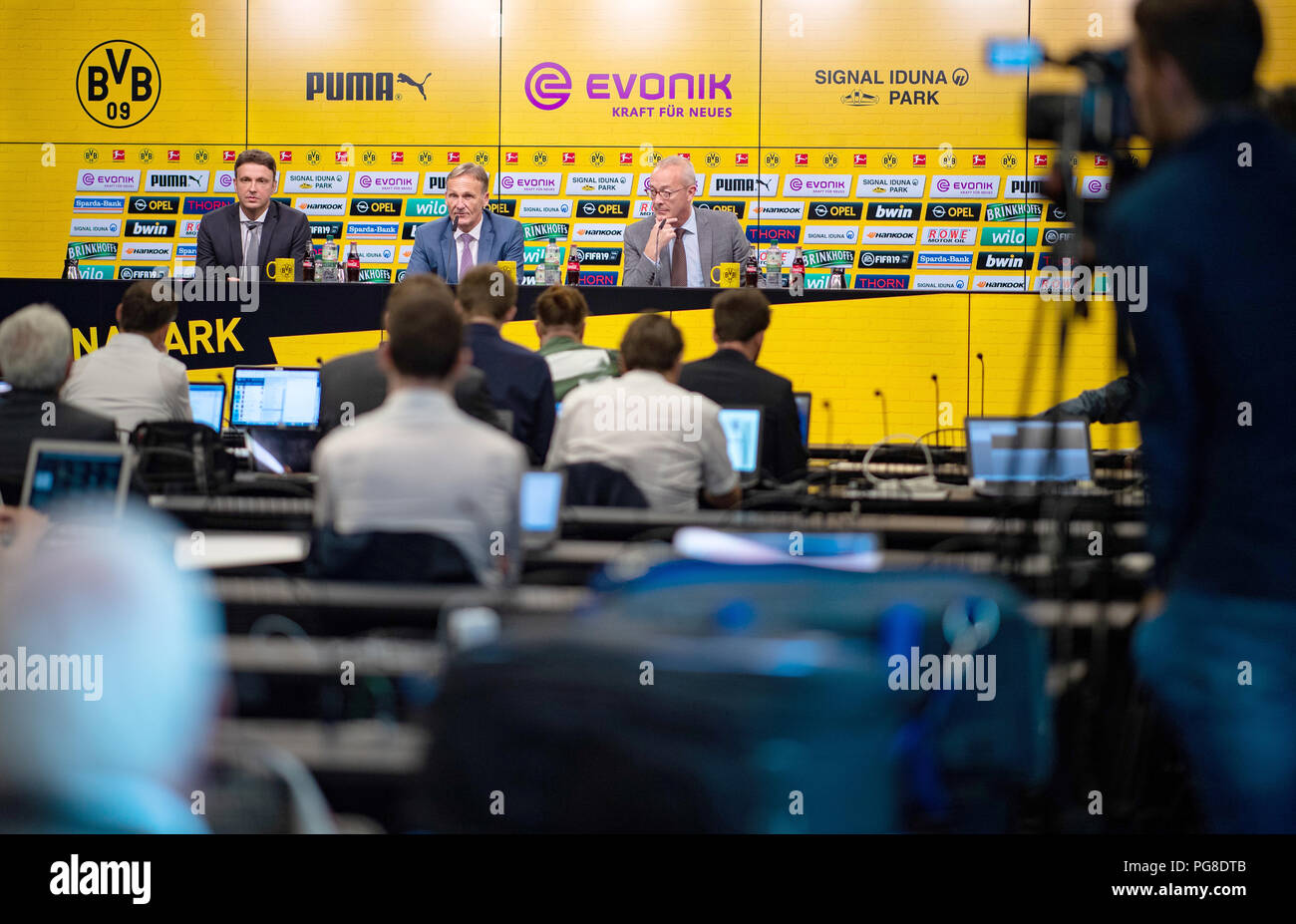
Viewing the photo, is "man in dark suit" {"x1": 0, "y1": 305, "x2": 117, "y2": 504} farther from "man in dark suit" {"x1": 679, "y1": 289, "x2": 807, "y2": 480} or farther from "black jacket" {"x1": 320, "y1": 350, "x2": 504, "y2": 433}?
"man in dark suit" {"x1": 679, "y1": 289, "x2": 807, "y2": 480}

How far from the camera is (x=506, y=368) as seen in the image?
4531 millimetres

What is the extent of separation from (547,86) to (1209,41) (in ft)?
27.1

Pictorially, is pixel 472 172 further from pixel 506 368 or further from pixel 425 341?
pixel 425 341

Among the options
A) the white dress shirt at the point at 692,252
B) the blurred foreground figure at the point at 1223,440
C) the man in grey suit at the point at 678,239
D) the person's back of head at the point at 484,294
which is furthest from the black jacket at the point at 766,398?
the blurred foreground figure at the point at 1223,440

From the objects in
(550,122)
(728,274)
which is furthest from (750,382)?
(550,122)

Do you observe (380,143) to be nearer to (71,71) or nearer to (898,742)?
(71,71)

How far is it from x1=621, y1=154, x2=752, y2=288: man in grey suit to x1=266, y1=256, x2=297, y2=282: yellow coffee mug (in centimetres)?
174

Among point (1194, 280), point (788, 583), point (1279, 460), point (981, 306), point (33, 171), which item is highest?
point (33, 171)

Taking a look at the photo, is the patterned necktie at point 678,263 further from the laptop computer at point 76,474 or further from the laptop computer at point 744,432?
the laptop computer at point 76,474

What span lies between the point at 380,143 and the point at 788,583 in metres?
8.66

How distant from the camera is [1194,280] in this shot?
1423 mm

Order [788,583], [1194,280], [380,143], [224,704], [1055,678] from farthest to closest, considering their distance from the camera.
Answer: [380,143] < [1055,678] < [1194,280] < [788,583] < [224,704]

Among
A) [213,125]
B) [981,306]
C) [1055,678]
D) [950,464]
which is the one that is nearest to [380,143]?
[213,125]

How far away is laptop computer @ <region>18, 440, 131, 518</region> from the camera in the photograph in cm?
273
